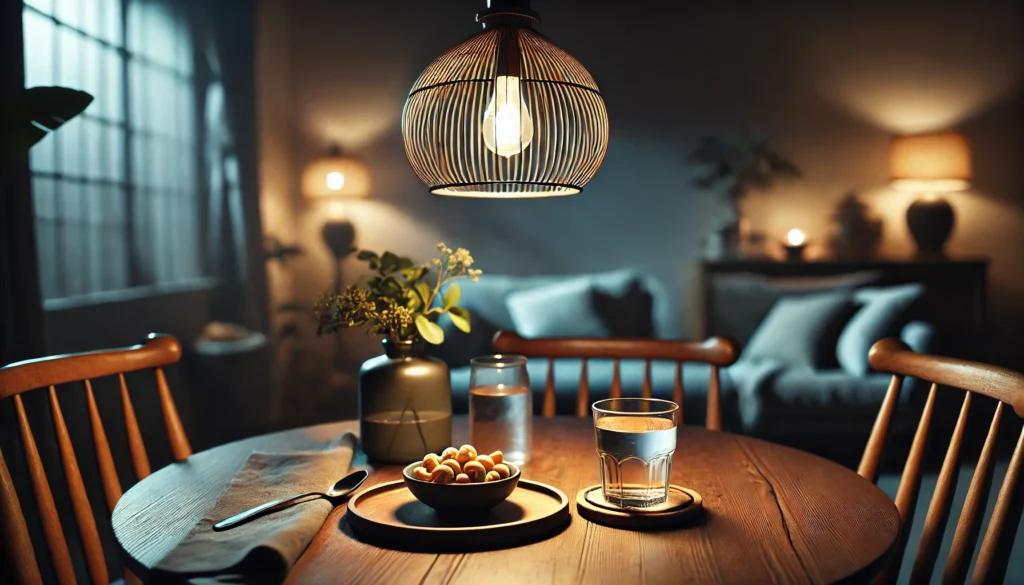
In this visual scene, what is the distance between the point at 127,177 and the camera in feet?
11.9

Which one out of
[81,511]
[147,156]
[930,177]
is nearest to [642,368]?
[930,177]

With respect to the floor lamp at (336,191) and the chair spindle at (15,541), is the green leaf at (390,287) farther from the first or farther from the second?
the floor lamp at (336,191)

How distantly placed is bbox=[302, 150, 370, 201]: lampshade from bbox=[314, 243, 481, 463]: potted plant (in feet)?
12.5

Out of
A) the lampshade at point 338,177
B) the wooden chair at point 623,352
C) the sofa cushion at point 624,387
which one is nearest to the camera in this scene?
the wooden chair at point 623,352

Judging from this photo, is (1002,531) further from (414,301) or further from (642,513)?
(414,301)

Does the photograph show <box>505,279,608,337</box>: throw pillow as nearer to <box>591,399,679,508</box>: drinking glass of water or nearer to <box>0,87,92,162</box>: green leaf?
<box>0,87,92,162</box>: green leaf

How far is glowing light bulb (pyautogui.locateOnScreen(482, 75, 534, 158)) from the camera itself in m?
1.25

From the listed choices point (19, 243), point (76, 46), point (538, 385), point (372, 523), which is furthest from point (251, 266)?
point (372, 523)

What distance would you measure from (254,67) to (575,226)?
2.01 metres

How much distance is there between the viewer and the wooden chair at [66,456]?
1062 millimetres

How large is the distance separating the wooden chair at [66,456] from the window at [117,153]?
64.4 inches

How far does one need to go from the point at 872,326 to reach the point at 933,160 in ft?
4.36

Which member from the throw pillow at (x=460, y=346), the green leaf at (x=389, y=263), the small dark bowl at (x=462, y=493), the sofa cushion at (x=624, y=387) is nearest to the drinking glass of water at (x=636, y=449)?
the small dark bowl at (x=462, y=493)

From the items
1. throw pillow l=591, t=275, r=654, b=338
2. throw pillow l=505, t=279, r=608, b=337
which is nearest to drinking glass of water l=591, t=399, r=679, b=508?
throw pillow l=505, t=279, r=608, b=337
